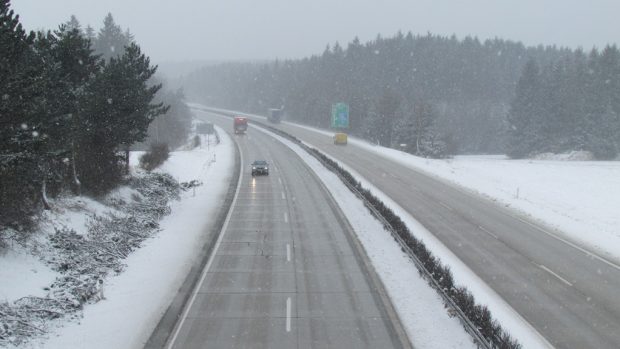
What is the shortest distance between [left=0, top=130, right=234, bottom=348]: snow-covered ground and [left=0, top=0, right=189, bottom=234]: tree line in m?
1.50

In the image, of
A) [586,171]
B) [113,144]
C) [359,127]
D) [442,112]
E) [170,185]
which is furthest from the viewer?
[442,112]

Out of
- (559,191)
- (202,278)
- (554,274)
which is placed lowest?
(559,191)

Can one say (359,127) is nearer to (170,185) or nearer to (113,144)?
(170,185)

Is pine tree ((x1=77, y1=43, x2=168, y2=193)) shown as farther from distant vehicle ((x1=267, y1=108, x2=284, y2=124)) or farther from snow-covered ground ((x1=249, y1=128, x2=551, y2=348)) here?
distant vehicle ((x1=267, y1=108, x2=284, y2=124))

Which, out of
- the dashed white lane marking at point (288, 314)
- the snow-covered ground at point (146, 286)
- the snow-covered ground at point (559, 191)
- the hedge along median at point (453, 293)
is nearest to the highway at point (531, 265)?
the snow-covered ground at point (559, 191)

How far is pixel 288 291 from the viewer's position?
16969 millimetres

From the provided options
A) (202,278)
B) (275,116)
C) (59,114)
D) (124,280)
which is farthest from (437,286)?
(275,116)

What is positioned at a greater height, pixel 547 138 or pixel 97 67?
pixel 97 67

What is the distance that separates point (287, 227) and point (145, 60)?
47.4 ft

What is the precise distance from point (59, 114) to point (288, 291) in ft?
39.3

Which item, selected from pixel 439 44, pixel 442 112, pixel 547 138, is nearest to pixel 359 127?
pixel 547 138

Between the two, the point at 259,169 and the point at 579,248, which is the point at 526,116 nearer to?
the point at 259,169

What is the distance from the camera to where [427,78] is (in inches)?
5679

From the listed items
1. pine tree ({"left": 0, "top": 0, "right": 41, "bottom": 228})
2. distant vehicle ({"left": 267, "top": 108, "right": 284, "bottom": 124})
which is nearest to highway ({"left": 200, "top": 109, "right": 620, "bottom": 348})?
pine tree ({"left": 0, "top": 0, "right": 41, "bottom": 228})
